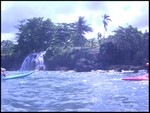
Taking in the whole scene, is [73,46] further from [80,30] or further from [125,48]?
[125,48]

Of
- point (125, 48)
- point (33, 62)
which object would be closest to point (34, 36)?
point (33, 62)

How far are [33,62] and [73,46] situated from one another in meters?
9.71

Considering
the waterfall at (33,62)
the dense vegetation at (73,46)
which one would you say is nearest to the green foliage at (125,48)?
the dense vegetation at (73,46)

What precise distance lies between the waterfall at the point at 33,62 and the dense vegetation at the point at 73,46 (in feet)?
3.51

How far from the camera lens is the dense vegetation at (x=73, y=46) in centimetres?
4969

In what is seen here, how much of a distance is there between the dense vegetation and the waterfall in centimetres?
107

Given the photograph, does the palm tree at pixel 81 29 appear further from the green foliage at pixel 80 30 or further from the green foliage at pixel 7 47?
the green foliage at pixel 7 47

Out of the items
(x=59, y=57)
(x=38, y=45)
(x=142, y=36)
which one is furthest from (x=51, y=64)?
(x=142, y=36)

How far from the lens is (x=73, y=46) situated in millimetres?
64500

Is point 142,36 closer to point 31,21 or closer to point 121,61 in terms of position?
point 121,61

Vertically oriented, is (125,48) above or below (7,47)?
below

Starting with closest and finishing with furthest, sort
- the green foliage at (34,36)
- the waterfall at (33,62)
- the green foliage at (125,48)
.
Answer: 1. the green foliage at (125,48)
2. the waterfall at (33,62)
3. the green foliage at (34,36)

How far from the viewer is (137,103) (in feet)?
36.2

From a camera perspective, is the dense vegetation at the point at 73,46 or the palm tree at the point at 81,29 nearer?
the dense vegetation at the point at 73,46
